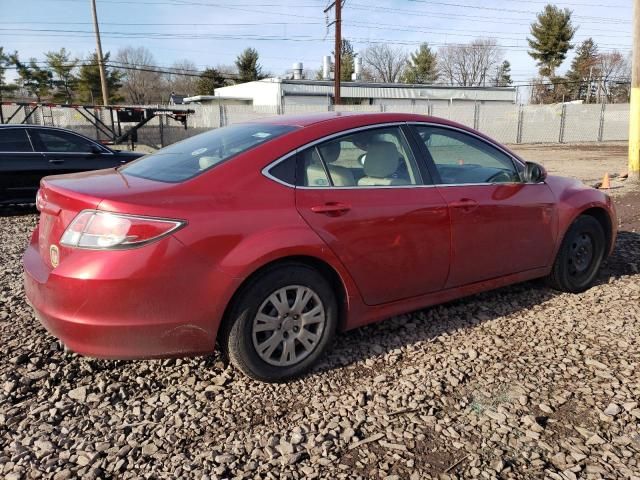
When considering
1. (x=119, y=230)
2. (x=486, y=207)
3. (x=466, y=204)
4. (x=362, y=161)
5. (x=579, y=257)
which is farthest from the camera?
(x=579, y=257)

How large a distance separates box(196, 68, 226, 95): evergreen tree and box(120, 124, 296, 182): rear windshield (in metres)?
65.7

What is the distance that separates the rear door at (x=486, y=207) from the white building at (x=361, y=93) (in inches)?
1438

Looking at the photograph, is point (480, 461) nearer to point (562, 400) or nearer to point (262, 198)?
point (562, 400)

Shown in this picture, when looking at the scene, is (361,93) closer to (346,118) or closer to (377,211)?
(346,118)

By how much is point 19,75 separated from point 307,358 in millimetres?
63620

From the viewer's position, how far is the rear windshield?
3.05 metres

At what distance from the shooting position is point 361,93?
4541cm

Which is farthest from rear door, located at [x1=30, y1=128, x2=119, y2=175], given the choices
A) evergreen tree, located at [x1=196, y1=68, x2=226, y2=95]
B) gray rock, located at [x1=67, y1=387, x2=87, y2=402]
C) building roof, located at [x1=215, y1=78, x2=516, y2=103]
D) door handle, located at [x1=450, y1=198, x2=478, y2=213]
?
evergreen tree, located at [x1=196, y1=68, x2=226, y2=95]

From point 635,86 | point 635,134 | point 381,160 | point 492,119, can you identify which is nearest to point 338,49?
point 492,119

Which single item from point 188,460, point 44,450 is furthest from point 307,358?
point 44,450

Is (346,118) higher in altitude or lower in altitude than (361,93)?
lower

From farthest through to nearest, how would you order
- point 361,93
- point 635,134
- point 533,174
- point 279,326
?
point 361,93, point 635,134, point 533,174, point 279,326

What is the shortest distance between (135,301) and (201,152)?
3.78 feet

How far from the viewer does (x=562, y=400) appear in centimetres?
291
